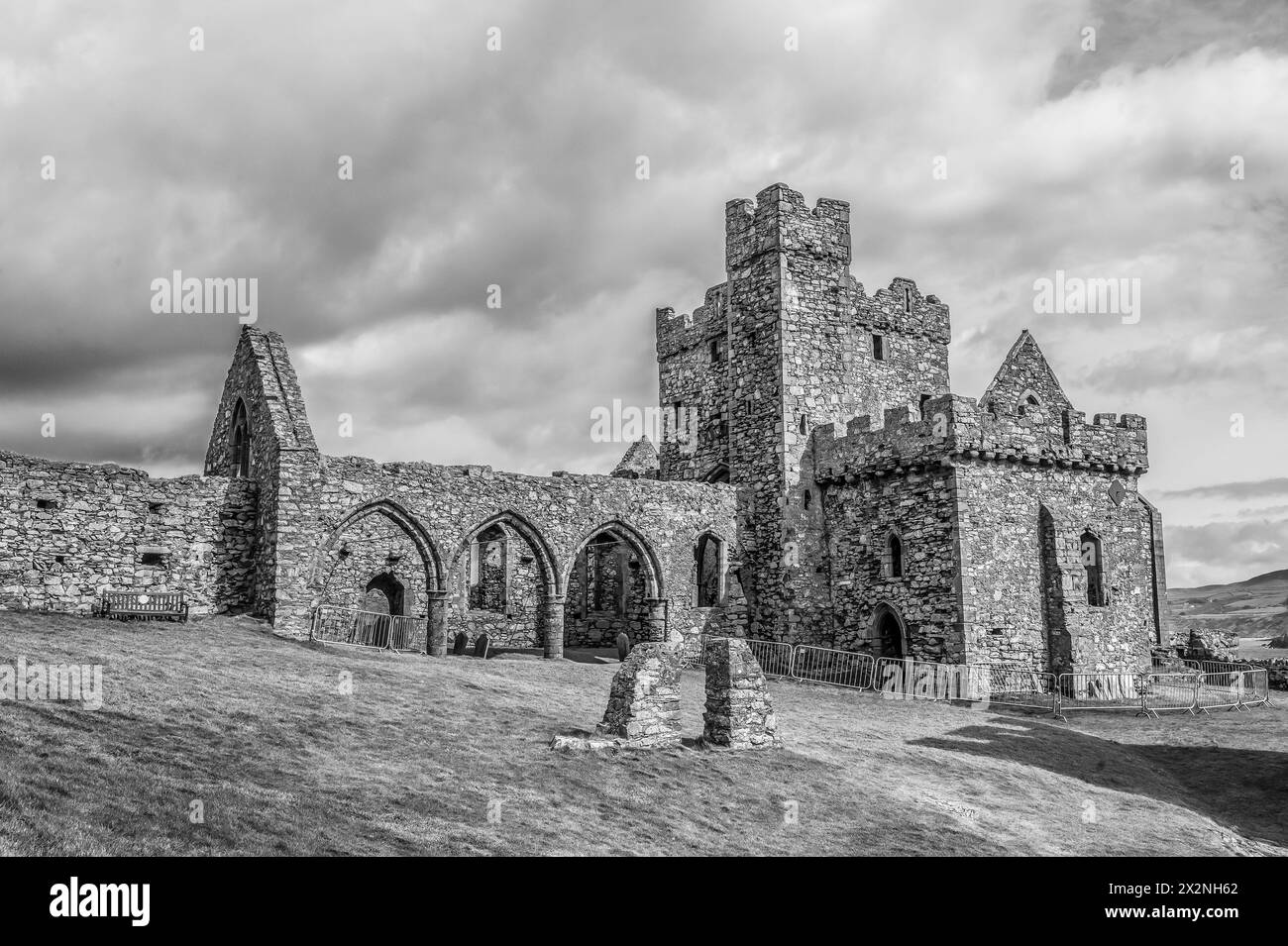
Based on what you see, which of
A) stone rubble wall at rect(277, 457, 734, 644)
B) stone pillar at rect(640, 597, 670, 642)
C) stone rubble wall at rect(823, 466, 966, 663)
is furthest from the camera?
stone pillar at rect(640, 597, 670, 642)

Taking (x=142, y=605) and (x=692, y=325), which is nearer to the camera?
(x=142, y=605)

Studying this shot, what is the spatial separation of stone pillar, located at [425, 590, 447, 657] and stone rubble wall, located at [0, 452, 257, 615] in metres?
4.43

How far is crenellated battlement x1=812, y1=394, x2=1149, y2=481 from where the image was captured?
26.5m

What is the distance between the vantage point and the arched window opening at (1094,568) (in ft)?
90.6

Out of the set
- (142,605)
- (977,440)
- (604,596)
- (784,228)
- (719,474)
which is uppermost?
(784,228)

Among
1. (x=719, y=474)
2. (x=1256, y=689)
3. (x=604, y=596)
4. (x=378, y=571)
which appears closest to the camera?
(x=1256, y=689)

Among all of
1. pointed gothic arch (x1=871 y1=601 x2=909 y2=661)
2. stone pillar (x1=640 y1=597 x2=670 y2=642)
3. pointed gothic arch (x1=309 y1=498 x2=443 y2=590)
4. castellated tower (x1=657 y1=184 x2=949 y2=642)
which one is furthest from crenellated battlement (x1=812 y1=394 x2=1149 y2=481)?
pointed gothic arch (x1=309 y1=498 x2=443 y2=590)

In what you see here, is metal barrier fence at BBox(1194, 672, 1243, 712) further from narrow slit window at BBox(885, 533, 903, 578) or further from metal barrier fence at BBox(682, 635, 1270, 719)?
narrow slit window at BBox(885, 533, 903, 578)

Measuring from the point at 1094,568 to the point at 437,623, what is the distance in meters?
17.8

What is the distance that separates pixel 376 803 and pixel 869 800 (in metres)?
6.90

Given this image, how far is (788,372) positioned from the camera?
30.9 meters

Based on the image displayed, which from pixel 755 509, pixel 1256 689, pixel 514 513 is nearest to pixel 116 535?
pixel 514 513

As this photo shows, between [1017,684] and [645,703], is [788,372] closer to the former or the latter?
[1017,684]
